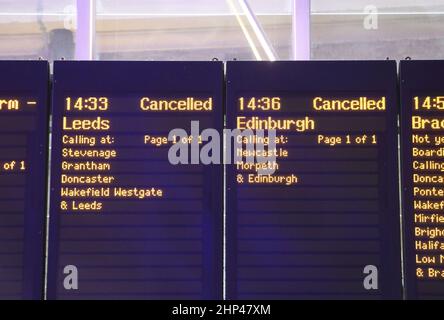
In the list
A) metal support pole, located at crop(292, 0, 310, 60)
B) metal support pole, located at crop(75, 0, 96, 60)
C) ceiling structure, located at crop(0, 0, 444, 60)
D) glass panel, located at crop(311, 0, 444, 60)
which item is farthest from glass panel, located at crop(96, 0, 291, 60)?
metal support pole, located at crop(75, 0, 96, 60)

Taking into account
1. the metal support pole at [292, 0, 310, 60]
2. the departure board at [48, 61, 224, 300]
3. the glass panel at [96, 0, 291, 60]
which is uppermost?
the glass panel at [96, 0, 291, 60]

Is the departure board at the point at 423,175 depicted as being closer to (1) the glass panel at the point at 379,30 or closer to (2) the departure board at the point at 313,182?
(2) the departure board at the point at 313,182

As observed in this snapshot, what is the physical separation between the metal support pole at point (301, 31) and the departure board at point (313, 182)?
969 millimetres

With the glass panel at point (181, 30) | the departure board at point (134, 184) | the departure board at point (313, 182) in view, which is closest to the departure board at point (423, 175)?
the departure board at point (313, 182)

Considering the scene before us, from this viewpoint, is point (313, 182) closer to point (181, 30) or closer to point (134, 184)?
point (134, 184)

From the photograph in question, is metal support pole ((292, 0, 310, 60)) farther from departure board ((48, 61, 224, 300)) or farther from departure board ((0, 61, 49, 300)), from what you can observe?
departure board ((0, 61, 49, 300))

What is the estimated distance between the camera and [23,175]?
5.69 meters

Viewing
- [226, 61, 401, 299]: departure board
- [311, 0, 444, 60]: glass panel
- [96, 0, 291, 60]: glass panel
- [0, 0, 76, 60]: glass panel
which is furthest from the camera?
[311, 0, 444, 60]: glass panel

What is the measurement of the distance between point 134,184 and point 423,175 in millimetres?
1938

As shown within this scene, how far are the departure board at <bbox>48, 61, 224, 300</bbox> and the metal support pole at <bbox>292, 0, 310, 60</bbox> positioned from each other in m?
1.19

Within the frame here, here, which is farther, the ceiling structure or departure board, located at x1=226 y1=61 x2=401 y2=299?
the ceiling structure

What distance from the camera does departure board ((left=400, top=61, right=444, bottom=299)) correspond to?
552cm

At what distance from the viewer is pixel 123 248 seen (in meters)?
5.55
